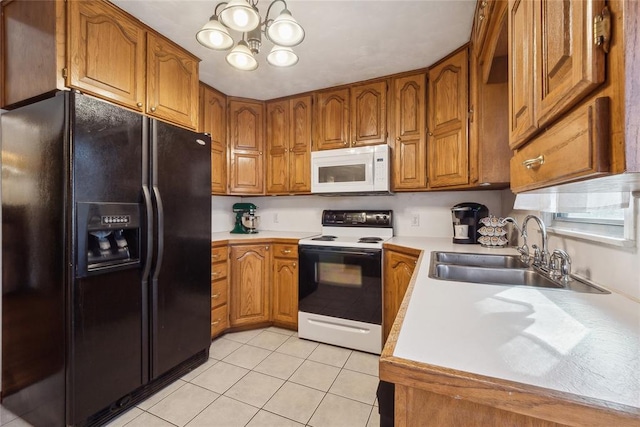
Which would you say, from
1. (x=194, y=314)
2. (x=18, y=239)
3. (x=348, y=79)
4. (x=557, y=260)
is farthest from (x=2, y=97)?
(x=557, y=260)

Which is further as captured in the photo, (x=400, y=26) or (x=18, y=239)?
(x=400, y=26)

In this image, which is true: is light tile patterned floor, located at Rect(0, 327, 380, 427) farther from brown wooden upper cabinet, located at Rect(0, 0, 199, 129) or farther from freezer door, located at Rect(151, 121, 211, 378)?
brown wooden upper cabinet, located at Rect(0, 0, 199, 129)

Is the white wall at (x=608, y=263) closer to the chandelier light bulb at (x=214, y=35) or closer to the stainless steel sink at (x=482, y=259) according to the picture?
the stainless steel sink at (x=482, y=259)

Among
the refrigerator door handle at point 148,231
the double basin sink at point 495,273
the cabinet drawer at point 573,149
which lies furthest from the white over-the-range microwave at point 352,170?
the cabinet drawer at point 573,149

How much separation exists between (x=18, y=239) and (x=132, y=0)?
1.43 m

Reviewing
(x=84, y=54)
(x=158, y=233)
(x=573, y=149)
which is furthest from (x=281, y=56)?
(x=573, y=149)

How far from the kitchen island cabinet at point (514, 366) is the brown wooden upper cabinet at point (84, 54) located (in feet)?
6.26

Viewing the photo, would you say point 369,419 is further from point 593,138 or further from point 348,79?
point 348,79

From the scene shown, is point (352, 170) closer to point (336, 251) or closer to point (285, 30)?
point (336, 251)

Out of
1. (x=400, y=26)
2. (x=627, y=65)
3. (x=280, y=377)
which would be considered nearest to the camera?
(x=627, y=65)

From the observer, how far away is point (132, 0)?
60.2 inches

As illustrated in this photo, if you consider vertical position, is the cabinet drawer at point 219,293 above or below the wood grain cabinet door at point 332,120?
below

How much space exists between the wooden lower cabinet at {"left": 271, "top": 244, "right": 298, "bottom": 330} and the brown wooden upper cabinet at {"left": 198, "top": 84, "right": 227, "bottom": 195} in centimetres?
83

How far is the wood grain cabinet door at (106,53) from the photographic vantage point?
1.41 m
